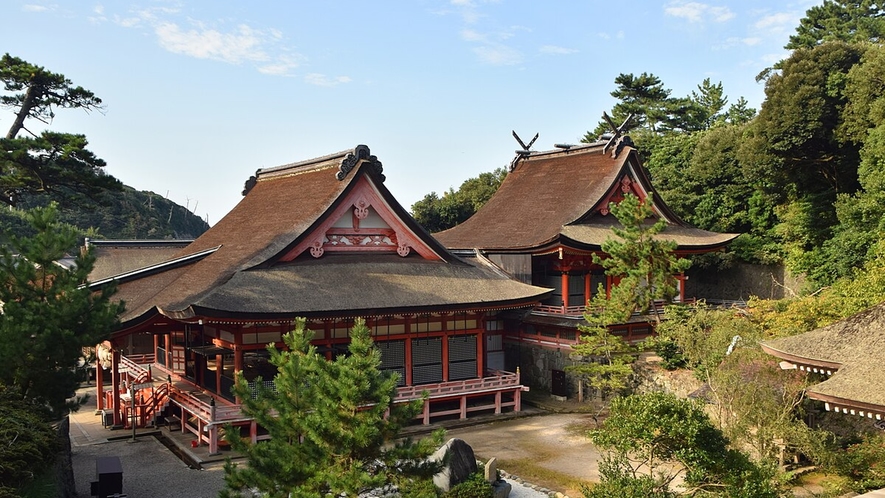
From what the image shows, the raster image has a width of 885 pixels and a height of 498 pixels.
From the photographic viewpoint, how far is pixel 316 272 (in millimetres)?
18625

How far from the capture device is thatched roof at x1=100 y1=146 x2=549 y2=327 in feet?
55.2

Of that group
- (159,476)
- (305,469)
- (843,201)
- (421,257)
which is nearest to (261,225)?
(421,257)

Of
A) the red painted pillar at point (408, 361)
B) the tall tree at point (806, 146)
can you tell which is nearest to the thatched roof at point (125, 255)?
the red painted pillar at point (408, 361)

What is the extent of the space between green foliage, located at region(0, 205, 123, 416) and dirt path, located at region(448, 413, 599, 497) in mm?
9265

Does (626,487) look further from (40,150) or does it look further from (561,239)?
(40,150)

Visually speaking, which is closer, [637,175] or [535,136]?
[637,175]

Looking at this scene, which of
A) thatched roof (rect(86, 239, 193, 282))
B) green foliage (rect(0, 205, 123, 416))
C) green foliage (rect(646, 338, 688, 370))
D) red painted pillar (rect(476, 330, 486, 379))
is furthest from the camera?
thatched roof (rect(86, 239, 193, 282))

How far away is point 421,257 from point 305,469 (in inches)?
517

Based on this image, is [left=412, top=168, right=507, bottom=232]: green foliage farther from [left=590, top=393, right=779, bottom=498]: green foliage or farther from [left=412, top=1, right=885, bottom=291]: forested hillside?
[left=590, top=393, right=779, bottom=498]: green foliage

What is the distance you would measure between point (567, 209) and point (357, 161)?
32.6 ft

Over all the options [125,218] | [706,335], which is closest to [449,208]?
[706,335]

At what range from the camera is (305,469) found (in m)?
8.38

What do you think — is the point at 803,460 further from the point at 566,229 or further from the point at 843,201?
the point at 843,201

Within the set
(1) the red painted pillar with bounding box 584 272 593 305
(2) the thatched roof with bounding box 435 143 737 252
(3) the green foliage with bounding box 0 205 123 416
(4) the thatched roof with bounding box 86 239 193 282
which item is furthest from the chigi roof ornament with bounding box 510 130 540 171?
(3) the green foliage with bounding box 0 205 123 416
